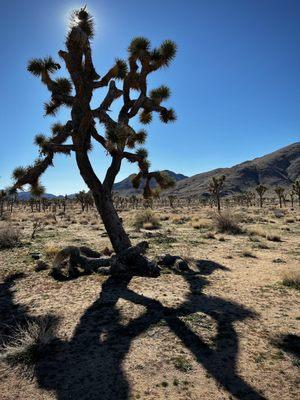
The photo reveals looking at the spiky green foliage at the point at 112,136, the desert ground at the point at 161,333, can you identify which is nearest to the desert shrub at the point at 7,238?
the desert ground at the point at 161,333

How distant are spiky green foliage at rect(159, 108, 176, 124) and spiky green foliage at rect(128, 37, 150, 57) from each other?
2.24 meters

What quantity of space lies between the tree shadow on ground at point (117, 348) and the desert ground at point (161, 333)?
0.05ft

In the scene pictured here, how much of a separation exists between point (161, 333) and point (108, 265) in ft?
15.3

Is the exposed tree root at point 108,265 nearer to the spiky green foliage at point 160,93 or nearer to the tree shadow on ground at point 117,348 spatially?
the tree shadow on ground at point 117,348

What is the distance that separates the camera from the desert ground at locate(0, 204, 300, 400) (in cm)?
476

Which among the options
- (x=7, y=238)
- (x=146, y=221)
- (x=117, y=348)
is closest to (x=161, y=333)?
(x=117, y=348)

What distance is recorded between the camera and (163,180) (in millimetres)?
11969

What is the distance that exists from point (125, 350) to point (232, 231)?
15.2m

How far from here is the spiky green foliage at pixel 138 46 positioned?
37.5 feet

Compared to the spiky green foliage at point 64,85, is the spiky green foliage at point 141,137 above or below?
below

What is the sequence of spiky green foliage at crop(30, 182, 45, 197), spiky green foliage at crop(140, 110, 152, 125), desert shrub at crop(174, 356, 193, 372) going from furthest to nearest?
spiky green foliage at crop(140, 110, 152, 125) → spiky green foliage at crop(30, 182, 45, 197) → desert shrub at crop(174, 356, 193, 372)

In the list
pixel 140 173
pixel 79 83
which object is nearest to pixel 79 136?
pixel 79 83

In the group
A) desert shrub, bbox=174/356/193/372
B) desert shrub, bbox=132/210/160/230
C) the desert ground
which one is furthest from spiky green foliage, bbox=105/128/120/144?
desert shrub, bbox=132/210/160/230

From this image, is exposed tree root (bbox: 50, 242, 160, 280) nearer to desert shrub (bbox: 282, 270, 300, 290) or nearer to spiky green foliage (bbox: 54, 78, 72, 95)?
desert shrub (bbox: 282, 270, 300, 290)
